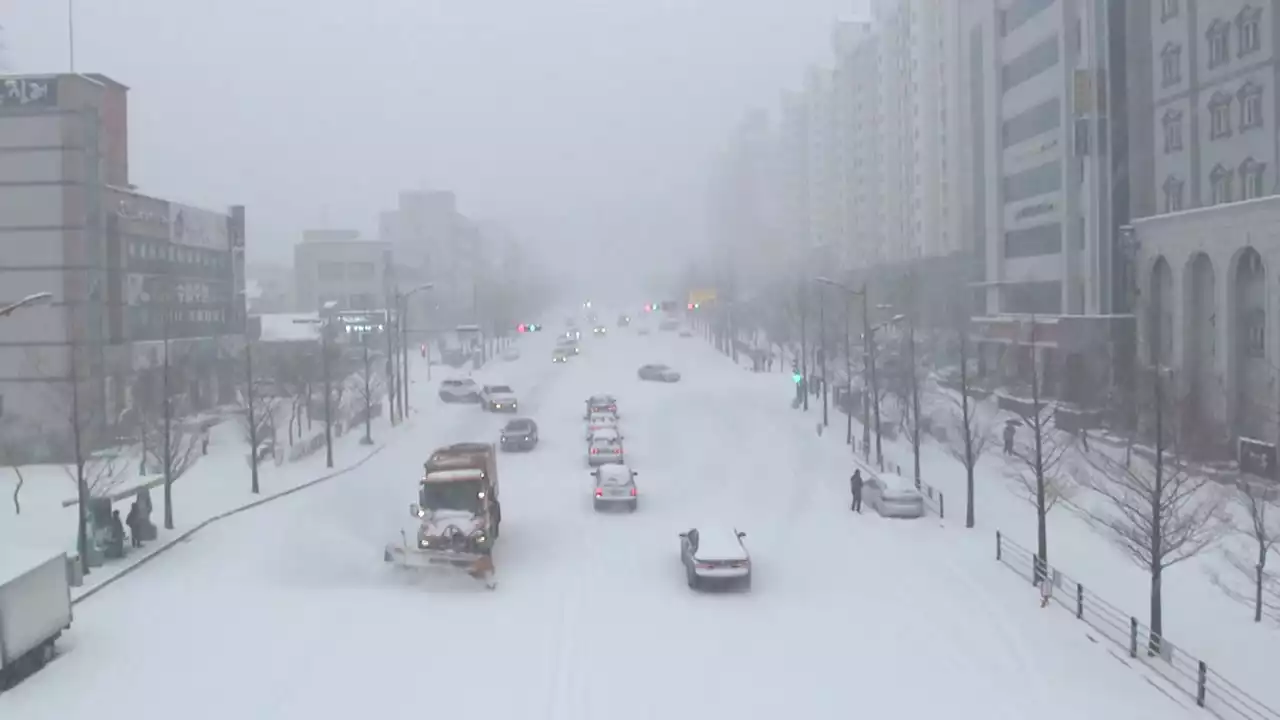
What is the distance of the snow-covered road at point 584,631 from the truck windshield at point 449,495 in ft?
4.75

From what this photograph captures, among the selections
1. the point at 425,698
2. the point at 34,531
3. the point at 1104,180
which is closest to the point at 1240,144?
the point at 1104,180

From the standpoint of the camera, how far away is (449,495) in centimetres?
2384

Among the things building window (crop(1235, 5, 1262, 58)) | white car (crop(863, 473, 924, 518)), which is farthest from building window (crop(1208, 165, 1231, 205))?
white car (crop(863, 473, 924, 518))

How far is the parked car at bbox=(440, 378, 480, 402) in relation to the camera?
57031 millimetres

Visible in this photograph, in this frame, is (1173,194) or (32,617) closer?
(32,617)

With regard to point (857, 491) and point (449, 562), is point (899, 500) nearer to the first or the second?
point (857, 491)

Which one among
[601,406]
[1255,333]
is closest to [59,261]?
[601,406]

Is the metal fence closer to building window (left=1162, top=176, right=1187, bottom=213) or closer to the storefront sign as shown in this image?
building window (left=1162, top=176, right=1187, bottom=213)

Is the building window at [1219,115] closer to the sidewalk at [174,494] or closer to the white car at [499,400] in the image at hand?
the white car at [499,400]

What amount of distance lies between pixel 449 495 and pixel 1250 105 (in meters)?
28.7

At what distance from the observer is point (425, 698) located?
48.8 ft

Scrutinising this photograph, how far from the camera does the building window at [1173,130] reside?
42.4 meters

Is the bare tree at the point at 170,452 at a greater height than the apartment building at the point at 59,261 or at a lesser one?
lesser

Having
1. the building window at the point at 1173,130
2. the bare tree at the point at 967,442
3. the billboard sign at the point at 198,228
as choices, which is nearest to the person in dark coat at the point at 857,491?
the bare tree at the point at 967,442
